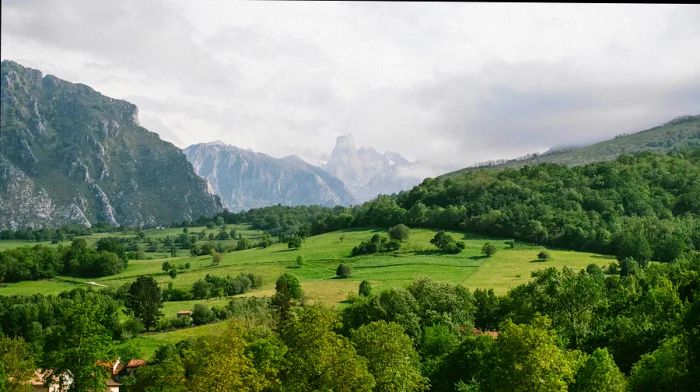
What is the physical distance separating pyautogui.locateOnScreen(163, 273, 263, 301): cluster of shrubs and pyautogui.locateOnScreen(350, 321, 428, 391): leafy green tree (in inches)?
2278

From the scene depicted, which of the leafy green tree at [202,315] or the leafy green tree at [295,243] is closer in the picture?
the leafy green tree at [202,315]

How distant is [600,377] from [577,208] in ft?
310

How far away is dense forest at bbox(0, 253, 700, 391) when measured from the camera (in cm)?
3647

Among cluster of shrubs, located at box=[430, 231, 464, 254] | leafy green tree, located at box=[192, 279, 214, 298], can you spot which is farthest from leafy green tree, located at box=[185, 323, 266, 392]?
cluster of shrubs, located at box=[430, 231, 464, 254]

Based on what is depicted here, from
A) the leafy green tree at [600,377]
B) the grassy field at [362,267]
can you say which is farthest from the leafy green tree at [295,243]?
the leafy green tree at [600,377]

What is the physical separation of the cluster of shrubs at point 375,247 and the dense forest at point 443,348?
45258mm

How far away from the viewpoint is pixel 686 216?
118375mm

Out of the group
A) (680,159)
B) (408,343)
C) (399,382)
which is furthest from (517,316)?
(680,159)

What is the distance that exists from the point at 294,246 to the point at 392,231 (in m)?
22.5

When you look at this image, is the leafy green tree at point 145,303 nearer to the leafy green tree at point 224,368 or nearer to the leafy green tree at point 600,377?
the leafy green tree at point 224,368

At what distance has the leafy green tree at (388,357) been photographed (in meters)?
42.6

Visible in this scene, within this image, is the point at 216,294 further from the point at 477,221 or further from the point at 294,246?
the point at 477,221

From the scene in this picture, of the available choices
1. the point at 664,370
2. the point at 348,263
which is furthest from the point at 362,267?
the point at 664,370

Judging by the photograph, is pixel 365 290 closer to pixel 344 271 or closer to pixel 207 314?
pixel 344 271
